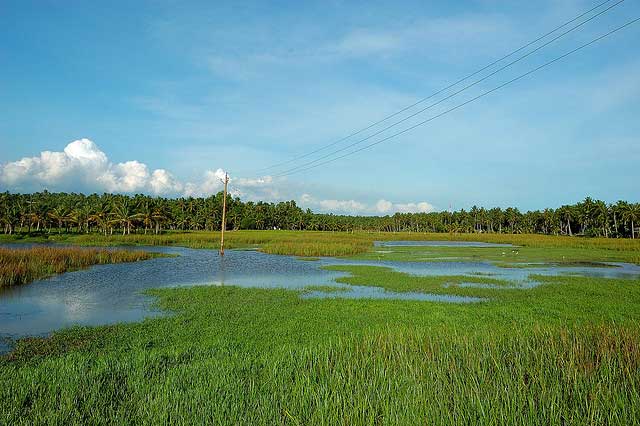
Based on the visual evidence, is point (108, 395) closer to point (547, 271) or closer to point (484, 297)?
point (484, 297)

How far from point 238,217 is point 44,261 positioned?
9689cm

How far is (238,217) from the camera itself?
12475 centimetres

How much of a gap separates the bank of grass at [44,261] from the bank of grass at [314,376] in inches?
531

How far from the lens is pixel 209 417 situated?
6434mm

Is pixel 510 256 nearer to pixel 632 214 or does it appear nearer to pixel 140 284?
pixel 140 284

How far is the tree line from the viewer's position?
86.8 m

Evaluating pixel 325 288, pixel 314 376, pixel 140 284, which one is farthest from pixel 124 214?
pixel 314 376

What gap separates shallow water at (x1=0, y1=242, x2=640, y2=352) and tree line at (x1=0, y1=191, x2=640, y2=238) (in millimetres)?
57475

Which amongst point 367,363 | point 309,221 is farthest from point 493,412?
point 309,221

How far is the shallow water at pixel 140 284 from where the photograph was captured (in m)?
14.9

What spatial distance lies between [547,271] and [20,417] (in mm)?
34092

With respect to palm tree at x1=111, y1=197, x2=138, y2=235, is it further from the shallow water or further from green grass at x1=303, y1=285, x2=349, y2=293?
green grass at x1=303, y1=285, x2=349, y2=293

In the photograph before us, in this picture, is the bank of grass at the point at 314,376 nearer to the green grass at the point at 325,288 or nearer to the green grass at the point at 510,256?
the green grass at the point at 325,288

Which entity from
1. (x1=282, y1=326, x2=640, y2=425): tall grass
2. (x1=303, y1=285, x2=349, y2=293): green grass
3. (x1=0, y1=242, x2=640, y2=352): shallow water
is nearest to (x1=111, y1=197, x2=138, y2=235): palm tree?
(x1=0, y1=242, x2=640, y2=352): shallow water
